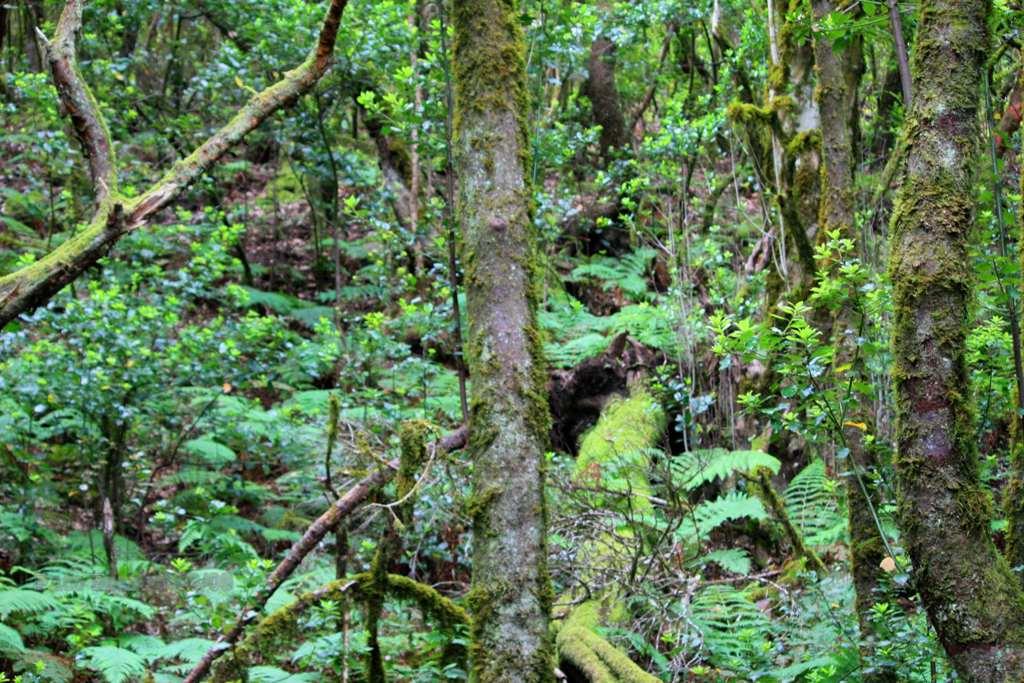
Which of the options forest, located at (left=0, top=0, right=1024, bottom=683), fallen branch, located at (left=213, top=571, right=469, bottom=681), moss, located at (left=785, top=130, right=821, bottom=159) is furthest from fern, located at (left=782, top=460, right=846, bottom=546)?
fallen branch, located at (left=213, top=571, right=469, bottom=681)

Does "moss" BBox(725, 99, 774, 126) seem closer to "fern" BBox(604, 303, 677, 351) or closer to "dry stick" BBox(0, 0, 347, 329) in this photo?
"fern" BBox(604, 303, 677, 351)

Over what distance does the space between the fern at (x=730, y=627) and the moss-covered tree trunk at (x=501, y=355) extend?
1.45 meters

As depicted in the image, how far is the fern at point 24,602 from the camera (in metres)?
5.51

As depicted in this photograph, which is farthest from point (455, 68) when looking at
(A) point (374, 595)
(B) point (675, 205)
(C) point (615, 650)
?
(B) point (675, 205)

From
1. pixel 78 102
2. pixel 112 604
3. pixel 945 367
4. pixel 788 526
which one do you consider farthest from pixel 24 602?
pixel 945 367

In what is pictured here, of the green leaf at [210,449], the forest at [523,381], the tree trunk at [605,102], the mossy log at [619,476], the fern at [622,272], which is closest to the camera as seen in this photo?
the forest at [523,381]

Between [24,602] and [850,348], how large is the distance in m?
4.98

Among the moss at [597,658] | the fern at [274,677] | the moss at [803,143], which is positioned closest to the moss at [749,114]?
the moss at [803,143]

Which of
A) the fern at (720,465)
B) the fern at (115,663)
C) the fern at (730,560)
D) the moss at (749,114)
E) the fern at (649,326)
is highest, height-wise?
the moss at (749,114)

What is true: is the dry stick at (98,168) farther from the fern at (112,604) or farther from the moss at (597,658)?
the moss at (597,658)

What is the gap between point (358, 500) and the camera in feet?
13.0

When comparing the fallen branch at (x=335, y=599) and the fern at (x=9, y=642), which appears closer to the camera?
the fallen branch at (x=335, y=599)

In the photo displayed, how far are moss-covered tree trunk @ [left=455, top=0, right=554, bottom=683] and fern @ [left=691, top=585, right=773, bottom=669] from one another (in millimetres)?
1452

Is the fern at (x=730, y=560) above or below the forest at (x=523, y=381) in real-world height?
below
